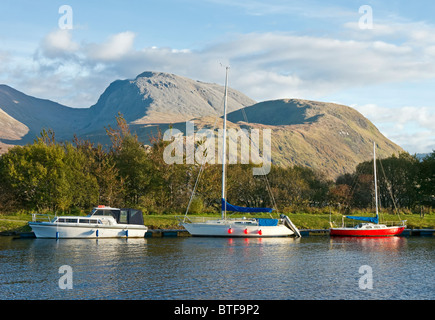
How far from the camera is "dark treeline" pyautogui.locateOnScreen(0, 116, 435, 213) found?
63.0 m

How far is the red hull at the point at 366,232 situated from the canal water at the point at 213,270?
7331mm

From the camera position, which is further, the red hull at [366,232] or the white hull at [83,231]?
the red hull at [366,232]

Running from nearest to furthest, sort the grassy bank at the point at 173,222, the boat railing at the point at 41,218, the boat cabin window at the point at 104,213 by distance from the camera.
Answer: the boat railing at the point at 41,218, the grassy bank at the point at 173,222, the boat cabin window at the point at 104,213

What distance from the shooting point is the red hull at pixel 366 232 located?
5816 cm

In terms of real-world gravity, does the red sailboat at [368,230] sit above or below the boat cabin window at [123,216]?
below

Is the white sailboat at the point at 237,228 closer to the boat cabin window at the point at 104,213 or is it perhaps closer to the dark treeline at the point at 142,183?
the boat cabin window at the point at 104,213

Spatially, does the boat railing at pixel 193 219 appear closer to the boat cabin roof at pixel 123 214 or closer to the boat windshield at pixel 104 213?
the boat cabin roof at pixel 123 214

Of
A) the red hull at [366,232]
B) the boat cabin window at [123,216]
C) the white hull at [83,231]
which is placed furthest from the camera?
the red hull at [366,232]

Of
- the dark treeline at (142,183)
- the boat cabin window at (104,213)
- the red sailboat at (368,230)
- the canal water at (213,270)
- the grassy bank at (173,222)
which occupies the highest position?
the dark treeline at (142,183)

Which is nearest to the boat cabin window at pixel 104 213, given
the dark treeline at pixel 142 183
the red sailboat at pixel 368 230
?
the dark treeline at pixel 142 183

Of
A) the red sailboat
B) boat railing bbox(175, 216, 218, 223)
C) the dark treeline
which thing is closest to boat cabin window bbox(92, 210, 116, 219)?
boat railing bbox(175, 216, 218, 223)

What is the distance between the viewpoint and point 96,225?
171ft

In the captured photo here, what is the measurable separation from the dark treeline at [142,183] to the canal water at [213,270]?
15.4 m

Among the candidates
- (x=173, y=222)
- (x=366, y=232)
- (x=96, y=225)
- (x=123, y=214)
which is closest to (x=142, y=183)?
(x=173, y=222)
